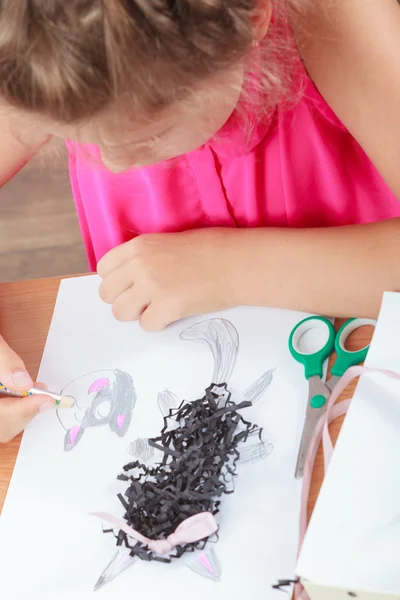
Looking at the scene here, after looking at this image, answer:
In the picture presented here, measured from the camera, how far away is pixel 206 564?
1.50 feet

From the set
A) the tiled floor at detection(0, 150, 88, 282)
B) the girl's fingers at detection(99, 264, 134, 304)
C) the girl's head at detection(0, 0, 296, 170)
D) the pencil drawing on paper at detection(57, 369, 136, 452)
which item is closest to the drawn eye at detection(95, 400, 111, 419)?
the pencil drawing on paper at detection(57, 369, 136, 452)

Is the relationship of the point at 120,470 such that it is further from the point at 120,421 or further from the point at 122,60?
the point at 122,60

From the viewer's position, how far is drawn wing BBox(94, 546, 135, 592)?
0.47m

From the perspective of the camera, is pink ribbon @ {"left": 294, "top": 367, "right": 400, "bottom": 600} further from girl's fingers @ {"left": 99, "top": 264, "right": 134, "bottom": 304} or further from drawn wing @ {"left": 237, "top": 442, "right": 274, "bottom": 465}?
girl's fingers @ {"left": 99, "top": 264, "right": 134, "bottom": 304}

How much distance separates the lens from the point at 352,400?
459 millimetres

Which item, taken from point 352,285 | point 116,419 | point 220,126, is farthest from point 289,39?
point 116,419

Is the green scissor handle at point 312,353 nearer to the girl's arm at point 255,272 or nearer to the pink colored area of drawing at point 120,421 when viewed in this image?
the girl's arm at point 255,272

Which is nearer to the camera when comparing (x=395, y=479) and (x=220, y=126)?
(x=395, y=479)

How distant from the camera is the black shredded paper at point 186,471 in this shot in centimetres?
48

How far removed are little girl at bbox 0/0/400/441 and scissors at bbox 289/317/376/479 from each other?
17 millimetres

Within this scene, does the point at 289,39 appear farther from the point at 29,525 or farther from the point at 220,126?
the point at 29,525

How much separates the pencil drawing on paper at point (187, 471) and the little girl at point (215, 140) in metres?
0.09

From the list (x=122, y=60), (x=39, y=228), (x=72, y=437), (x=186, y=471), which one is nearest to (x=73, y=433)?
(x=72, y=437)

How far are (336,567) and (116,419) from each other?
0.77 feet
